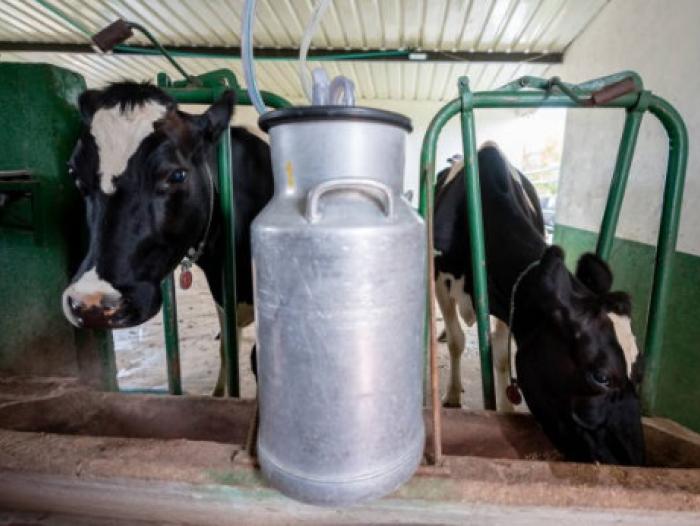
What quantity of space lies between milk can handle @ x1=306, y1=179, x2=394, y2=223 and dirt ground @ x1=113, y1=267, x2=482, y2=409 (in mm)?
Result: 2253

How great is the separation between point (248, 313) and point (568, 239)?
3917mm

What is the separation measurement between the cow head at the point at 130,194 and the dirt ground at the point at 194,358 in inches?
66.4

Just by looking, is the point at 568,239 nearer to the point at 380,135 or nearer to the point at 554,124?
the point at 380,135

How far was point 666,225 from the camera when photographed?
120 centimetres

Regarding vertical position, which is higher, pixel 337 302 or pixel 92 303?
pixel 337 302

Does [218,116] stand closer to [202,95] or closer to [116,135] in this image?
[202,95]

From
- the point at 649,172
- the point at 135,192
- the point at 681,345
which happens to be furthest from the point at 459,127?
the point at 135,192

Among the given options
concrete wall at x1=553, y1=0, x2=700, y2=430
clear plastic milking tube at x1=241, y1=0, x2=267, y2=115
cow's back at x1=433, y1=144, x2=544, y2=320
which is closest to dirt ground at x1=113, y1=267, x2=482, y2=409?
cow's back at x1=433, y1=144, x2=544, y2=320

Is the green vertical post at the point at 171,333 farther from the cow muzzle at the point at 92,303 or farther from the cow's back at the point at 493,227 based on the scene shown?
the cow's back at the point at 493,227

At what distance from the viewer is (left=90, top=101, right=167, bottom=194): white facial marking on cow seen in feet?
3.61

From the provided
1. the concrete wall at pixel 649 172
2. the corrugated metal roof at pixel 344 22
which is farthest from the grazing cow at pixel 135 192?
the corrugated metal roof at pixel 344 22

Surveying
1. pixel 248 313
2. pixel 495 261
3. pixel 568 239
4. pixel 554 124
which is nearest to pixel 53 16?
pixel 248 313

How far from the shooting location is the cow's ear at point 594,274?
1.24 metres

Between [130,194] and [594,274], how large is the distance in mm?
1424
